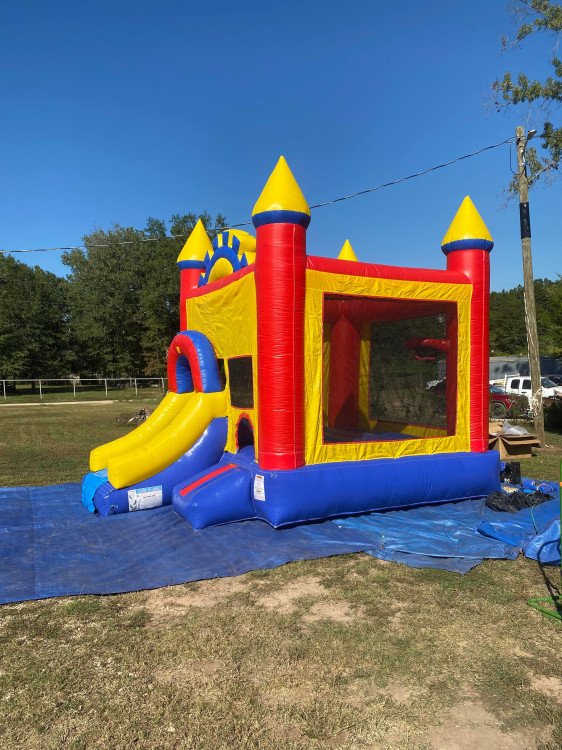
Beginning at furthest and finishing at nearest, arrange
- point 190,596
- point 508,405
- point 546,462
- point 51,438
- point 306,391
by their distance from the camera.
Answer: point 508,405
point 51,438
point 546,462
point 306,391
point 190,596

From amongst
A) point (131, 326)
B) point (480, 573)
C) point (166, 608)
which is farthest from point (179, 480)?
point (131, 326)

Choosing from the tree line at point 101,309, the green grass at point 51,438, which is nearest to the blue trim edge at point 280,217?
the green grass at point 51,438

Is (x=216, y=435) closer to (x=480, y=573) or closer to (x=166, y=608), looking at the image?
(x=166, y=608)

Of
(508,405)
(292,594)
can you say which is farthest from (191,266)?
(508,405)

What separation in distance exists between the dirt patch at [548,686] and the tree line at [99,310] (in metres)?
34.6

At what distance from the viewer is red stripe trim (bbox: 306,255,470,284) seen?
20.3ft

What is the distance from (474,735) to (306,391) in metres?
3.83

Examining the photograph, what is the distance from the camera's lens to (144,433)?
749 centimetres

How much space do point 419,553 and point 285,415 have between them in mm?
1894

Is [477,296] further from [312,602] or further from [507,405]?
[507,405]

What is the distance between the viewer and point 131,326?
39938mm

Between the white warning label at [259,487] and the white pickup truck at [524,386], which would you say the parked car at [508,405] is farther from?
the white warning label at [259,487]

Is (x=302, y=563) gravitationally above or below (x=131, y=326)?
below

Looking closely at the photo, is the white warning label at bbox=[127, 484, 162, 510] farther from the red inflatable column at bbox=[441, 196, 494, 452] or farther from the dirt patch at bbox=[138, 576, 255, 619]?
the red inflatable column at bbox=[441, 196, 494, 452]
